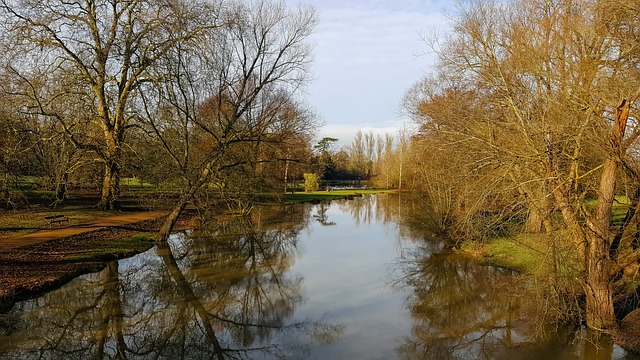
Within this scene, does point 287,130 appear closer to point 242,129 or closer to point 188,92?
point 242,129

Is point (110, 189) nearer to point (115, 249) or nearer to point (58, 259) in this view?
point (115, 249)

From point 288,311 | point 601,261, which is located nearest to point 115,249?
point 288,311

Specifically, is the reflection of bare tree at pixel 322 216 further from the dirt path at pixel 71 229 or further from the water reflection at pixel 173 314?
the water reflection at pixel 173 314

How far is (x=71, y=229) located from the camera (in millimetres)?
17141

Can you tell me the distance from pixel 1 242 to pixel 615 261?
1626 centimetres

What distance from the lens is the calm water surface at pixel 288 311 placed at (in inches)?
309

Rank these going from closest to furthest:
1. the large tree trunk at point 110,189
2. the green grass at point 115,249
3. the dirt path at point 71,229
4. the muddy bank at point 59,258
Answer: the muddy bank at point 59,258 < the green grass at point 115,249 < the dirt path at point 71,229 < the large tree trunk at point 110,189

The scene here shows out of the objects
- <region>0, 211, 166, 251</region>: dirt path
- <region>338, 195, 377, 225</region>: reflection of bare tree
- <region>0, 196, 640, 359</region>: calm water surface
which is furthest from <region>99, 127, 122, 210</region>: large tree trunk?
<region>338, 195, 377, 225</region>: reflection of bare tree

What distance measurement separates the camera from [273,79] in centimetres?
1714

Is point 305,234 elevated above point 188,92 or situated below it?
below

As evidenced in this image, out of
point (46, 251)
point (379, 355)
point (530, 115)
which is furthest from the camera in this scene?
point (46, 251)

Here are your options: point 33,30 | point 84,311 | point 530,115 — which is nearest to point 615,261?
point 530,115

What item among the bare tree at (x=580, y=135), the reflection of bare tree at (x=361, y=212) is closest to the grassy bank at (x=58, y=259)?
the bare tree at (x=580, y=135)

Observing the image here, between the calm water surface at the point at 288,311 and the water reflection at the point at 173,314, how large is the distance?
0.03 m
